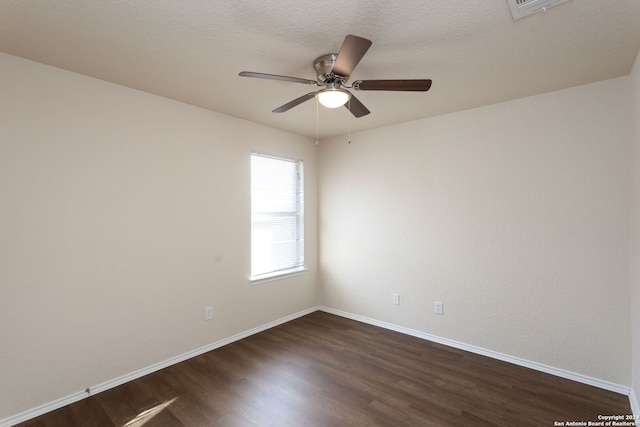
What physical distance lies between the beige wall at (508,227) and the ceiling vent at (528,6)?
46.1 inches

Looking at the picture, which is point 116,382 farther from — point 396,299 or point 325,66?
point 325,66

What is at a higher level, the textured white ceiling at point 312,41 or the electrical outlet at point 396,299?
the textured white ceiling at point 312,41

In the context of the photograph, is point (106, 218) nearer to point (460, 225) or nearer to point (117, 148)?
point (117, 148)

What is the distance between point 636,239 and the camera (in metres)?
2.07

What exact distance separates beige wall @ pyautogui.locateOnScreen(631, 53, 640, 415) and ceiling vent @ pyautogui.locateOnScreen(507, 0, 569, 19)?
3.45ft

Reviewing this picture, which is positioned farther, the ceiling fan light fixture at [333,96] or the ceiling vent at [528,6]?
the ceiling fan light fixture at [333,96]

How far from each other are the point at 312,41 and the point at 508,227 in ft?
7.81

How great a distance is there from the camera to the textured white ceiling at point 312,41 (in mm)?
1550

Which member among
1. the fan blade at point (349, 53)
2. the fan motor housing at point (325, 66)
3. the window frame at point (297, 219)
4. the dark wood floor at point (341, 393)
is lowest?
the dark wood floor at point (341, 393)

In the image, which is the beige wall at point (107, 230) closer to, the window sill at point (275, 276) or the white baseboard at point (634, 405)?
the window sill at point (275, 276)

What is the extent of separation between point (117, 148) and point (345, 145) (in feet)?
8.44

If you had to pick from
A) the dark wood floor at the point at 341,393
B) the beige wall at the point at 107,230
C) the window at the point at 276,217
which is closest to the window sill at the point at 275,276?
the window at the point at 276,217

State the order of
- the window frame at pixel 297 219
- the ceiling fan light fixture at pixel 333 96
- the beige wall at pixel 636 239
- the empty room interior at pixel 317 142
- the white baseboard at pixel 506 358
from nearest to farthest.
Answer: the empty room interior at pixel 317 142 → the ceiling fan light fixture at pixel 333 96 → the beige wall at pixel 636 239 → the white baseboard at pixel 506 358 → the window frame at pixel 297 219

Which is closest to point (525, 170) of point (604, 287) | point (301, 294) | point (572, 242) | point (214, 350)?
point (572, 242)
